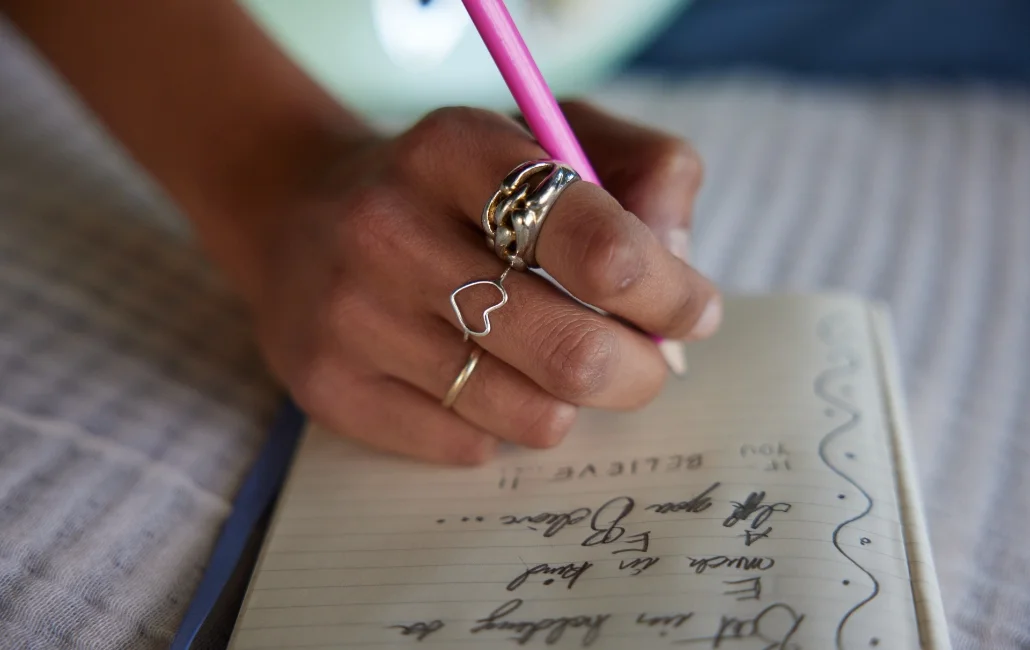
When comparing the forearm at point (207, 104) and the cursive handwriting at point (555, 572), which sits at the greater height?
the forearm at point (207, 104)

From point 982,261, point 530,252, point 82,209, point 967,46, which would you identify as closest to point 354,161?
point 530,252

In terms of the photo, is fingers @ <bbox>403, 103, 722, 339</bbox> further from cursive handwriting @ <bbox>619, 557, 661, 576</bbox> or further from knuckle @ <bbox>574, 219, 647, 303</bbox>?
cursive handwriting @ <bbox>619, 557, 661, 576</bbox>

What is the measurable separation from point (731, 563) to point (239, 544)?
216 mm

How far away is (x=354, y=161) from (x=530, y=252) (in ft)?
0.43

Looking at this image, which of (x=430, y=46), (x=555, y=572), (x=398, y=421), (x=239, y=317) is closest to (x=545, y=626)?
(x=555, y=572)

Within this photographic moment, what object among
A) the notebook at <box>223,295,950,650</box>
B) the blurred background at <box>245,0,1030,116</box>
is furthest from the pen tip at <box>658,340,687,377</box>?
the blurred background at <box>245,0,1030,116</box>

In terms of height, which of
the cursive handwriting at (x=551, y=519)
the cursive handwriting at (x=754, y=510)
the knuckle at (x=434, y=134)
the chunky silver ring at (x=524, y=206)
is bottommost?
the cursive handwriting at (x=754, y=510)

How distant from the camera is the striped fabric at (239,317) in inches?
13.8

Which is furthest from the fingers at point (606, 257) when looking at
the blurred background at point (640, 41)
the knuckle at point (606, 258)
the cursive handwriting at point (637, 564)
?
the blurred background at point (640, 41)

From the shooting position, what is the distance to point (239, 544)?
1.20 ft

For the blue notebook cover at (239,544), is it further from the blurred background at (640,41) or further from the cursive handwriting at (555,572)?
the blurred background at (640,41)

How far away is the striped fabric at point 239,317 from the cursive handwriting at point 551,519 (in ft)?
0.46

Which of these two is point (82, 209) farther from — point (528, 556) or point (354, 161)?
point (528, 556)

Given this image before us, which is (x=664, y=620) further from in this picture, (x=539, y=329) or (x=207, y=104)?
(x=207, y=104)
